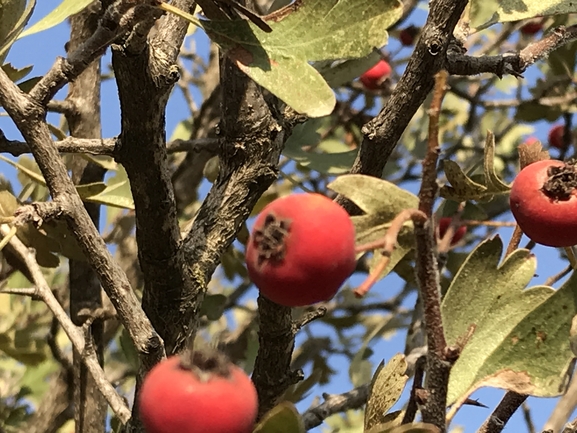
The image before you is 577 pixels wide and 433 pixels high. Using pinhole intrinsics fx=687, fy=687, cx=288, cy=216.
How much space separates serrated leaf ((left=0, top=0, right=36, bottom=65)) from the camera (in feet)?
3.02

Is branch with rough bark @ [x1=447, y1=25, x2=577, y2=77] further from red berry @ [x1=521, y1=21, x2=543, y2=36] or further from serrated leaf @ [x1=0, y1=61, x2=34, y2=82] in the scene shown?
red berry @ [x1=521, y1=21, x2=543, y2=36]

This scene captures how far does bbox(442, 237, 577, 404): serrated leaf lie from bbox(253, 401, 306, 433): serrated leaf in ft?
0.67

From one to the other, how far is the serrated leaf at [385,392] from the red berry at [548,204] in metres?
0.19

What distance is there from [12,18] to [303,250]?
62cm

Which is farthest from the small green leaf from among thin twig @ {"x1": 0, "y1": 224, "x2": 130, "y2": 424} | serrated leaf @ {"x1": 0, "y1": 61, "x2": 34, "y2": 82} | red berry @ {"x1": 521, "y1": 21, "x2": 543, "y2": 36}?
red berry @ {"x1": 521, "y1": 21, "x2": 543, "y2": 36}

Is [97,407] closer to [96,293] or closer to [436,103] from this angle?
[96,293]

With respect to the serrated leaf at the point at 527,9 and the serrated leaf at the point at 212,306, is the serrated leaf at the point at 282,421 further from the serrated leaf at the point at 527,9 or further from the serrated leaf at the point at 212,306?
the serrated leaf at the point at 212,306

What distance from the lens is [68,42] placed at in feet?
4.72

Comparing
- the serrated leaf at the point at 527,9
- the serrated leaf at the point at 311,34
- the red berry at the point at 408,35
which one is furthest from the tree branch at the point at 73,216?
the red berry at the point at 408,35

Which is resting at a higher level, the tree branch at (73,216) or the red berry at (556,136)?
the red berry at (556,136)

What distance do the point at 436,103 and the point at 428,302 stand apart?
16 centimetres

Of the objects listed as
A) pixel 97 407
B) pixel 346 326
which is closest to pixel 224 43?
pixel 97 407

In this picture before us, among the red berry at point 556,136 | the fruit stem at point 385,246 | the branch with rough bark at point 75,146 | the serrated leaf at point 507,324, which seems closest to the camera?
the fruit stem at point 385,246

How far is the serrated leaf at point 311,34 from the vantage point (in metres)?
0.65
